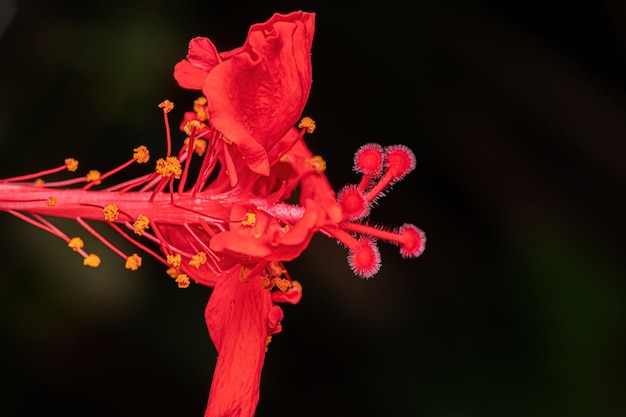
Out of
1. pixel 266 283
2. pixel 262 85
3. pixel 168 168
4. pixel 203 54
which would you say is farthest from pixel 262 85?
pixel 266 283

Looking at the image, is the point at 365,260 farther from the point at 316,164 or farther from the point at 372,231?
the point at 316,164

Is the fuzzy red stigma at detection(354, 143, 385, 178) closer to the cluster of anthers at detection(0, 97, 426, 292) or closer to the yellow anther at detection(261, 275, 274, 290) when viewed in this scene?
the cluster of anthers at detection(0, 97, 426, 292)

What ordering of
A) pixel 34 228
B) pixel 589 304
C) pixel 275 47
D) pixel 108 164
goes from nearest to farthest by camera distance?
pixel 275 47
pixel 589 304
pixel 34 228
pixel 108 164

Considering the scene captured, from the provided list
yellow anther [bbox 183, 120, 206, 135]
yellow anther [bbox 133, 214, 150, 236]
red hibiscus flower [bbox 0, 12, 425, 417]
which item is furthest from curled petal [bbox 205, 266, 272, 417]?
yellow anther [bbox 183, 120, 206, 135]

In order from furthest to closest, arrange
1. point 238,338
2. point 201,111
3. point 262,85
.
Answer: point 201,111 < point 238,338 < point 262,85

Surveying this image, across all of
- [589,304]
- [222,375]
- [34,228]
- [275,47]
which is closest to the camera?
[275,47]

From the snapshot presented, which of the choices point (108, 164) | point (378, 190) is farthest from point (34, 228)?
point (378, 190)

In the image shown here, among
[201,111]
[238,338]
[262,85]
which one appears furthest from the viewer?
[201,111]

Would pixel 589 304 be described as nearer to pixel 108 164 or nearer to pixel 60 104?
pixel 108 164
